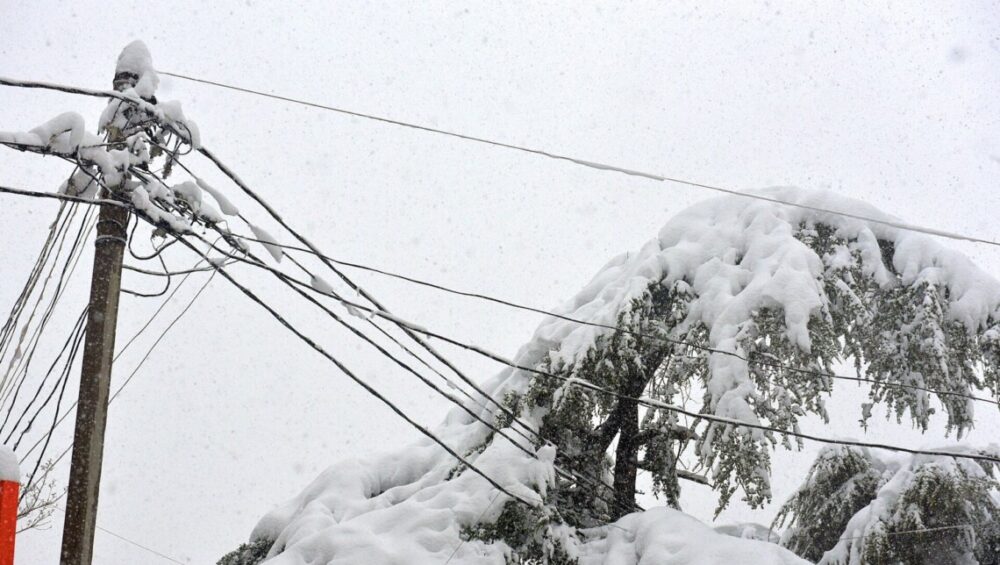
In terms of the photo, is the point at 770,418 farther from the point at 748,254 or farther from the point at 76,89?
the point at 76,89

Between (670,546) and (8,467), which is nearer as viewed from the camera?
(8,467)

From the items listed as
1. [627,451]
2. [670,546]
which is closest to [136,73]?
[670,546]

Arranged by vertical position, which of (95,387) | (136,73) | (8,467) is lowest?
(8,467)

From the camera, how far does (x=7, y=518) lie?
3.44 metres

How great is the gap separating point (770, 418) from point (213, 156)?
4572 millimetres

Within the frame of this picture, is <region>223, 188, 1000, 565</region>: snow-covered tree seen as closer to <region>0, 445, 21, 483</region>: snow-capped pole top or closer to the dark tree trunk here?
the dark tree trunk

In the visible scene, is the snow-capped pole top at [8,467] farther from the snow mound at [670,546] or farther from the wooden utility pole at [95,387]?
the snow mound at [670,546]

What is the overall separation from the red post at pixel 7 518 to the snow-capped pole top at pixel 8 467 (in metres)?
0.02

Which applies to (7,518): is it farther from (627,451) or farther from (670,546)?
(627,451)

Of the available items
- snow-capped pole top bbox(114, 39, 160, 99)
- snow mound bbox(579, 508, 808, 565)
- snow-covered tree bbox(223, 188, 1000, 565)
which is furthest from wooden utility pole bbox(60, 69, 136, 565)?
snow mound bbox(579, 508, 808, 565)

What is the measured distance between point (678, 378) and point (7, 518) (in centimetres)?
518

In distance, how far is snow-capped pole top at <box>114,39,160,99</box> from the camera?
4.57 m

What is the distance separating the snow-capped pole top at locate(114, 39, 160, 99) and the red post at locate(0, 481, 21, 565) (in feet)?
7.53

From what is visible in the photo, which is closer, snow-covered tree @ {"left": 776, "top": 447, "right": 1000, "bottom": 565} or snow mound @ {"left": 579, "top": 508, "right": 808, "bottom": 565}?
snow mound @ {"left": 579, "top": 508, "right": 808, "bottom": 565}
